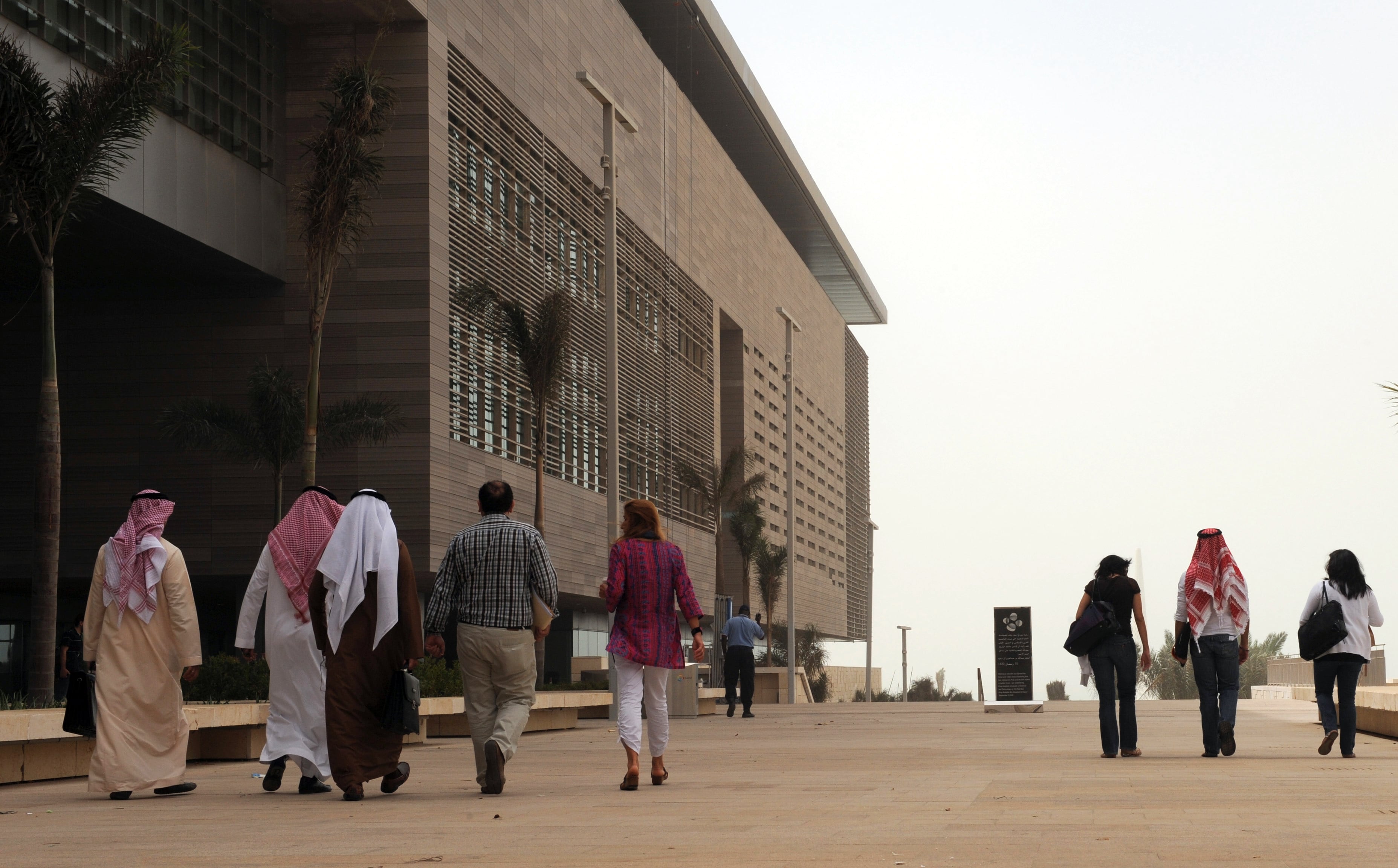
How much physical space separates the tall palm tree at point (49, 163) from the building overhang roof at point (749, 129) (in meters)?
35.0

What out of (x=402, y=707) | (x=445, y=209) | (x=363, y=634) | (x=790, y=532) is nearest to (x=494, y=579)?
(x=363, y=634)

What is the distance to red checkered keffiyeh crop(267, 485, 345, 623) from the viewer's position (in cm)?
1021

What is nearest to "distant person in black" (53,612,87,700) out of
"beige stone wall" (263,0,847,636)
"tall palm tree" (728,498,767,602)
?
"beige stone wall" (263,0,847,636)

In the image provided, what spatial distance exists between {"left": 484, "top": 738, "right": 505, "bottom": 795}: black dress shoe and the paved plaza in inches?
4.5

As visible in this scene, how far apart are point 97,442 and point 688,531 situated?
2714 centimetres

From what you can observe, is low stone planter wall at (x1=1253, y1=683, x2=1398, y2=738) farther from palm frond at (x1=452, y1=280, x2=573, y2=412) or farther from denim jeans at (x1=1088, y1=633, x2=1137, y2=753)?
palm frond at (x1=452, y1=280, x2=573, y2=412)

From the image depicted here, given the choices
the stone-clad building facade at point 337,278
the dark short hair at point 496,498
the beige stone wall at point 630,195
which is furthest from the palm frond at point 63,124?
the beige stone wall at point 630,195

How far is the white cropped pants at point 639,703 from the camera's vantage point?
1030 cm

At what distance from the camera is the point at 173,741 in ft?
33.2

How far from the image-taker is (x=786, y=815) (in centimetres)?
810

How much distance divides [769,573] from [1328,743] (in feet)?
154

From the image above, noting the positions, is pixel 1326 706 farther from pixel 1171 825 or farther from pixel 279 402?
pixel 279 402

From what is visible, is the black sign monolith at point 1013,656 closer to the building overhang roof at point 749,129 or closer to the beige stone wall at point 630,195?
the beige stone wall at point 630,195

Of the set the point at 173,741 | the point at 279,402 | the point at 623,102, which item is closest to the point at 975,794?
the point at 173,741
